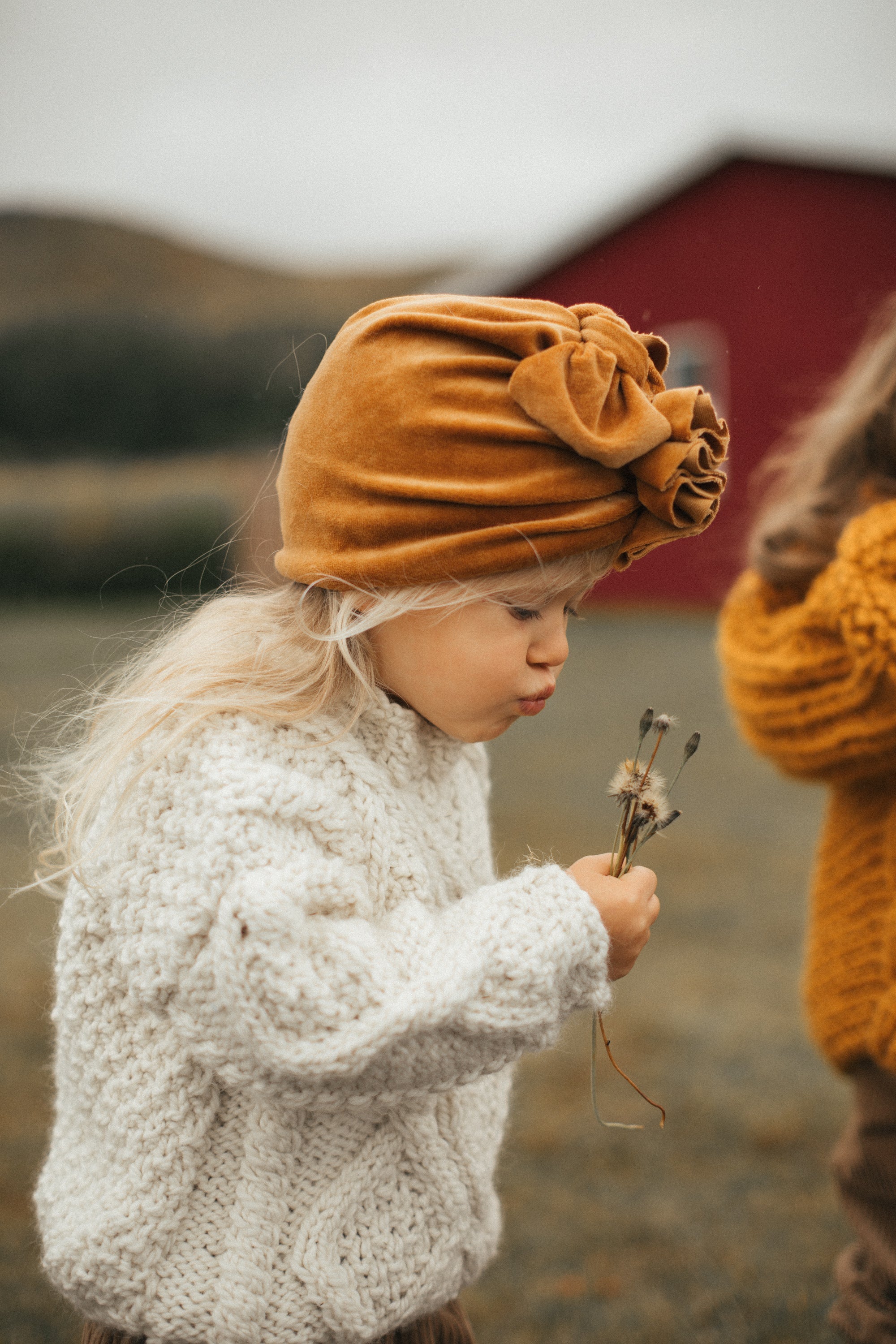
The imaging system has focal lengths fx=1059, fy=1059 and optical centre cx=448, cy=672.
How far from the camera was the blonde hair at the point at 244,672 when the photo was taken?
3.82 ft

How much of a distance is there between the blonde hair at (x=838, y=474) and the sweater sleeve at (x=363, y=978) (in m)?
1.09

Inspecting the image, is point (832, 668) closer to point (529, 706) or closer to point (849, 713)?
point (849, 713)

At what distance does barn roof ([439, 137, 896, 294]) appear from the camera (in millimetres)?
7629

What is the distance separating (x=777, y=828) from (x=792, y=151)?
5327mm

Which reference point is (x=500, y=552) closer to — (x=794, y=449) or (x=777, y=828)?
(x=794, y=449)

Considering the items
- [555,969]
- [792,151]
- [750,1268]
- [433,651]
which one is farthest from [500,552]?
[792,151]

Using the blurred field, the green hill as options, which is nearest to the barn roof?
the green hill

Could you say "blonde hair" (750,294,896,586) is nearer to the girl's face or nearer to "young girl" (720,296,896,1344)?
"young girl" (720,296,896,1344)

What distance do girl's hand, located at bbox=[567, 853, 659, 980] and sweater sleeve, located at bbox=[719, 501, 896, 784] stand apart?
2.21ft

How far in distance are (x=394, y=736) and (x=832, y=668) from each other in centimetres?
88

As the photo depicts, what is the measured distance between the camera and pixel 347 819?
3.78 ft

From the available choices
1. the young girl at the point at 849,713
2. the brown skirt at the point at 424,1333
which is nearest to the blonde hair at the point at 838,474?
the young girl at the point at 849,713

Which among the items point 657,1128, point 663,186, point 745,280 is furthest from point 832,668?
point 663,186

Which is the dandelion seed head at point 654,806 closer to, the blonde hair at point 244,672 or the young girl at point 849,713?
the blonde hair at point 244,672
